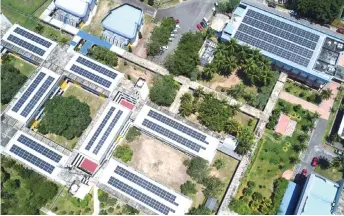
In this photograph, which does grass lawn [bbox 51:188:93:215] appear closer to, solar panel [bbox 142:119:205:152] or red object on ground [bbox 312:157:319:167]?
solar panel [bbox 142:119:205:152]

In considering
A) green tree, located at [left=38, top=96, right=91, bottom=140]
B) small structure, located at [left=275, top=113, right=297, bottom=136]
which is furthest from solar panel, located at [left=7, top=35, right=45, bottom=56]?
small structure, located at [left=275, top=113, right=297, bottom=136]

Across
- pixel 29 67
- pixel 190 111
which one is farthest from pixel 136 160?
pixel 29 67

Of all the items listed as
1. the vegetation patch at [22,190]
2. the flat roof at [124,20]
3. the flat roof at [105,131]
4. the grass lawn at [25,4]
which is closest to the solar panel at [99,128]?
the flat roof at [105,131]

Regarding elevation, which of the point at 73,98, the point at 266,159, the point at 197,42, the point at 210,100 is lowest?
the point at 73,98

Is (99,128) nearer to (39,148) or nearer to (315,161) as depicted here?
(39,148)

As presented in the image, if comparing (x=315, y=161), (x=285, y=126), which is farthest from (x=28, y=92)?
(x=315, y=161)

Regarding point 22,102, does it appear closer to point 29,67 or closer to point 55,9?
point 29,67
